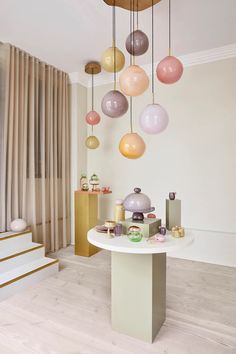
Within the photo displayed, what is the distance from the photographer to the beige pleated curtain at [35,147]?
284cm

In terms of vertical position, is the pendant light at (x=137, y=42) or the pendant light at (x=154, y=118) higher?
the pendant light at (x=137, y=42)

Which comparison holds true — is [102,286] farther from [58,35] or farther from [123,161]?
[58,35]

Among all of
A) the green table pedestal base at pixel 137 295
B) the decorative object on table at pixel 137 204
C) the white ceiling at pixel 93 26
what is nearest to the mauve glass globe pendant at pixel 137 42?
the white ceiling at pixel 93 26

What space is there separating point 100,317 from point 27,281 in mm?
892

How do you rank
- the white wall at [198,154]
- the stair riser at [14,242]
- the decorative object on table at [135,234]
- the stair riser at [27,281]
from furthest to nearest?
1. the white wall at [198,154]
2. the stair riser at [14,242]
3. the stair riser at [27,281]
4. the decorative object on table at [135,234]

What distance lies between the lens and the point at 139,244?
1475mm

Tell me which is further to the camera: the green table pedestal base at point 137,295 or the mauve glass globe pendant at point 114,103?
the mauve glass globe pendant at point 114,103

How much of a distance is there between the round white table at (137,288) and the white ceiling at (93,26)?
2.04m

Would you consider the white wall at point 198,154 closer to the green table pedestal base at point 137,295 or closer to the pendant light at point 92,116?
the pendant light at point 92,116

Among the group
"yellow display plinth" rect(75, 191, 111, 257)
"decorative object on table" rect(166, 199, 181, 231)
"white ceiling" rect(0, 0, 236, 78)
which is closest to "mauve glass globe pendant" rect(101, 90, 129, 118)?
"decorative object on table" rect(166, 199, 181, 231)

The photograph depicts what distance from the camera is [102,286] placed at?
2436 millimetres

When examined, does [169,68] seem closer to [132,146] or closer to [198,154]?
[132,146]

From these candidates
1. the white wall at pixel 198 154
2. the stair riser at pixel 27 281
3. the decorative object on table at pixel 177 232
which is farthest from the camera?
the white wall at pixel 198 154

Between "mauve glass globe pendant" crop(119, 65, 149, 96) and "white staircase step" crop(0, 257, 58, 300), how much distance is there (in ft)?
6.45
